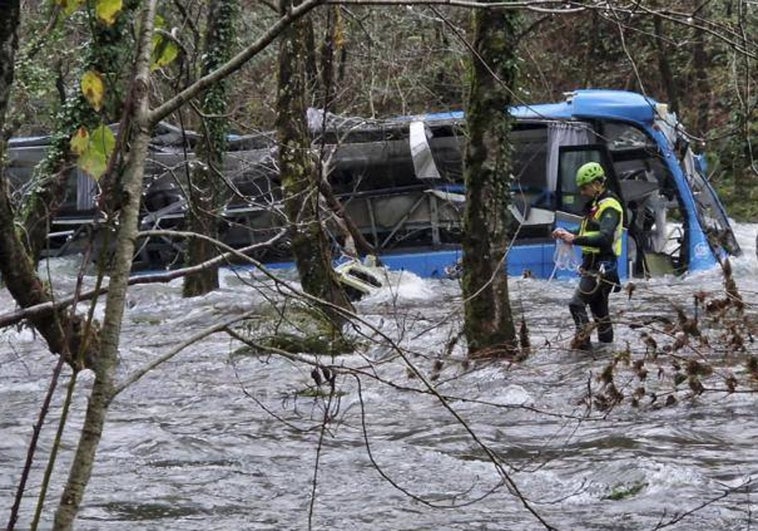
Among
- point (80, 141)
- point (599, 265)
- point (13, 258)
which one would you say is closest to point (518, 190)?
point (599, 265)

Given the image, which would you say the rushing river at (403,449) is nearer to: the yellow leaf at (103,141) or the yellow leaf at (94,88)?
the yellow leaf at (94,88)

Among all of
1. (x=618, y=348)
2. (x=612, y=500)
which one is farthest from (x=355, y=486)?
(x=618, y=348)

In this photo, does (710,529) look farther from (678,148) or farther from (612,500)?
(678,148)

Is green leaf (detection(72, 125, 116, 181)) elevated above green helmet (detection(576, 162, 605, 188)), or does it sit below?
above

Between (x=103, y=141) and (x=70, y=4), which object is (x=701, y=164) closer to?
(x=70, y=4)

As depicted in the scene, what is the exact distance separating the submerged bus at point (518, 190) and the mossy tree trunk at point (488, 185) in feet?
24.8

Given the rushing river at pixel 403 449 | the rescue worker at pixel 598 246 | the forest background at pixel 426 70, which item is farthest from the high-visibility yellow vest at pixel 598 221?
the forest background at pixel 426 70

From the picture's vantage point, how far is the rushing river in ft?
24.2

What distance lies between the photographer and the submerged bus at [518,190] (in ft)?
66.5

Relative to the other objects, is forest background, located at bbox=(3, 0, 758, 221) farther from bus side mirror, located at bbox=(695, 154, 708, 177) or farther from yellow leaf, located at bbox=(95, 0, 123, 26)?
yellow leaf, located at bbox=(95, 0, 123, 26)

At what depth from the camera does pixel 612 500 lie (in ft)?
25.3

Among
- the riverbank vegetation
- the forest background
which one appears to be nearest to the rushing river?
the riverbank vegetation

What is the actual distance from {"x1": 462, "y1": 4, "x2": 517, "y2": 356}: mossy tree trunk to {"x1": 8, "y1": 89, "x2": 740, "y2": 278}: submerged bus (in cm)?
755

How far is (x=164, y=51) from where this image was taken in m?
3.64
